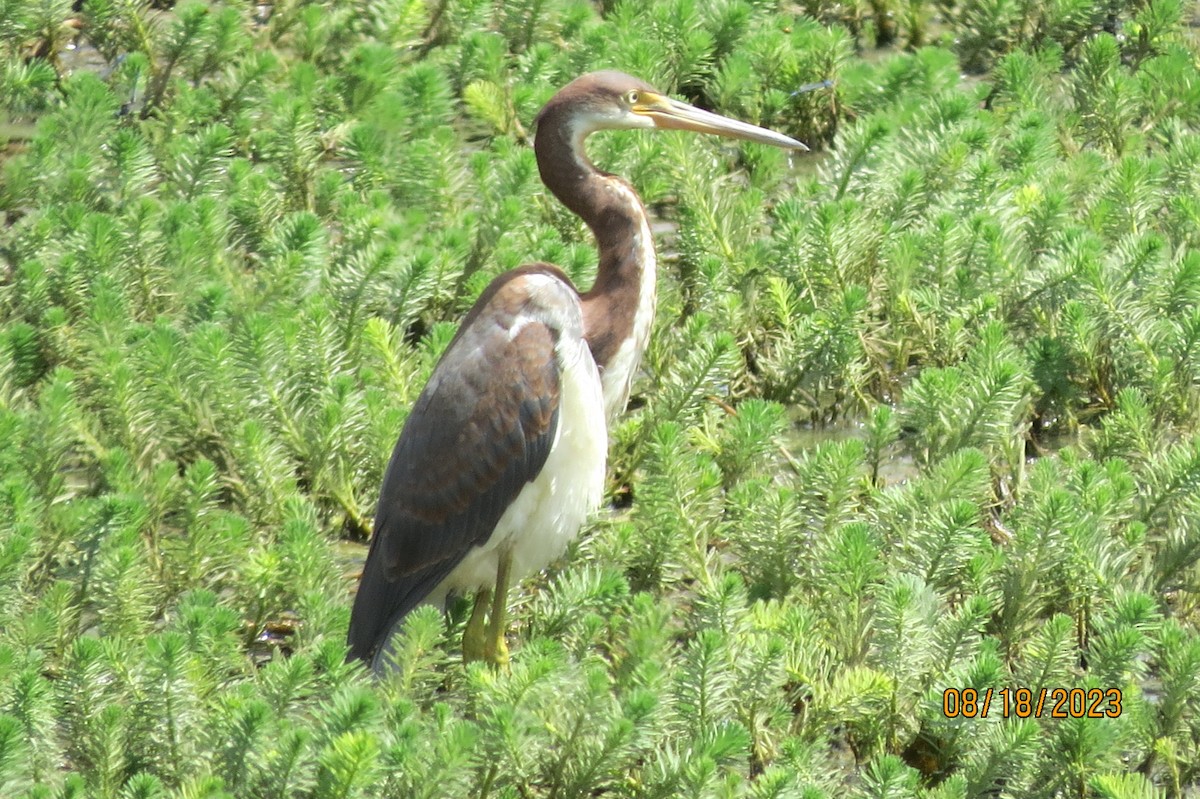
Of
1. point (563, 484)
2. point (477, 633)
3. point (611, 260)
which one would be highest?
point (611, 260)

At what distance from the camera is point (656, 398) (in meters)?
5.99

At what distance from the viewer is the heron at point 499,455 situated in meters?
5.07

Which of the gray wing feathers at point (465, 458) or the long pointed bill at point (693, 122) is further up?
the long pointed bill at point (693, 122)

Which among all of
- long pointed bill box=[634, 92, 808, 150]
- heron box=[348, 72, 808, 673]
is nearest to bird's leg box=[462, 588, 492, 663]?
heron box=[348, 72, 808, 673]

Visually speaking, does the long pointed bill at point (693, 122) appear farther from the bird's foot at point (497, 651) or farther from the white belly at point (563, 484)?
the bird's foot at point (497, 651)

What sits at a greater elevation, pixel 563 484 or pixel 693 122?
pixel 693 122

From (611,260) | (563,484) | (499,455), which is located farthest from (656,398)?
(499,455)

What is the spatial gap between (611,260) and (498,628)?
3.97ft

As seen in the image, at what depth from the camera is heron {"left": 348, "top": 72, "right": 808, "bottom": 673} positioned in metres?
5.07
